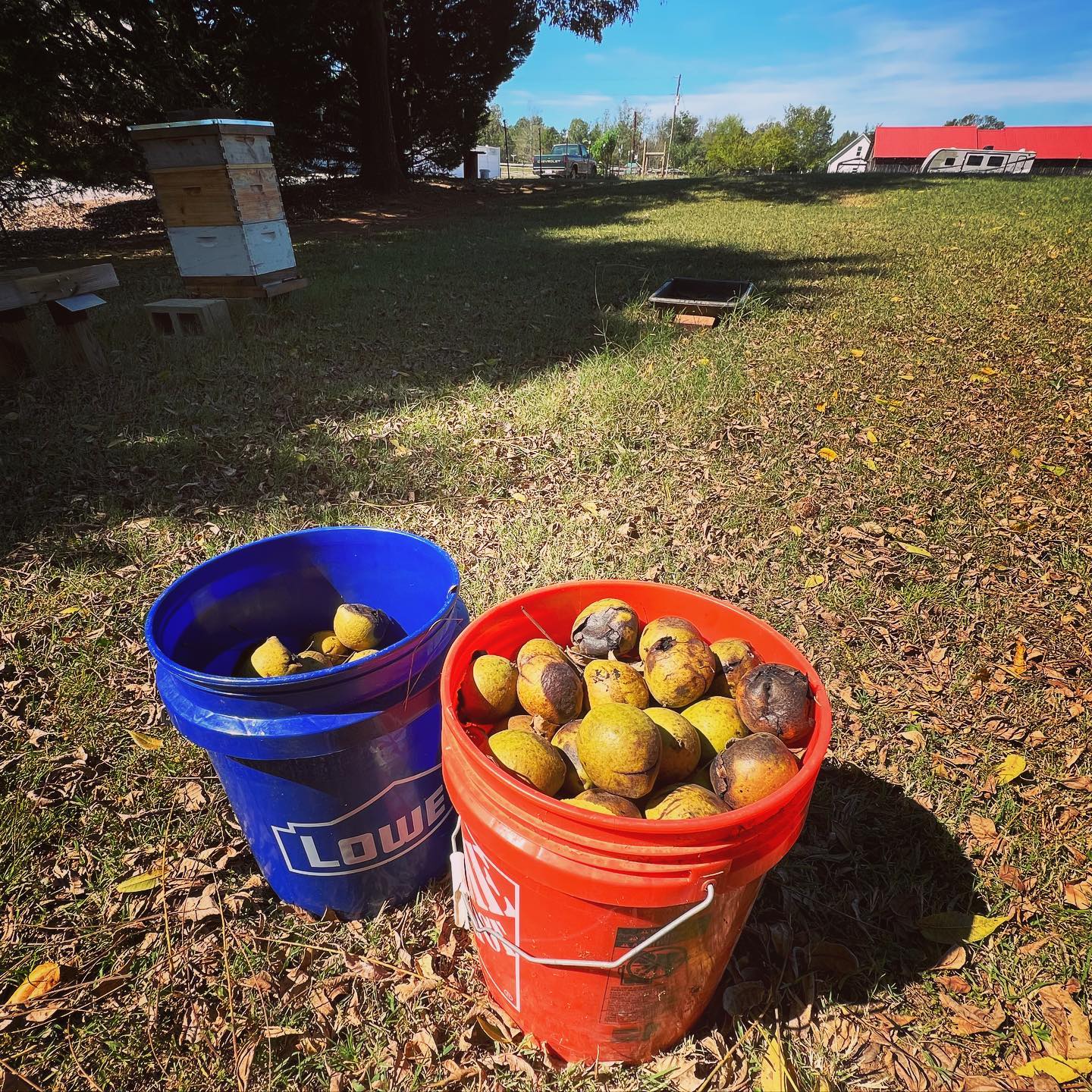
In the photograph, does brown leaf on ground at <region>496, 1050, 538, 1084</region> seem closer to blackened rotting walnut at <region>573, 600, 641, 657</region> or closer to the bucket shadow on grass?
the bucket shadow on grass

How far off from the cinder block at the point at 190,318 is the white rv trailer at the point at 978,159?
6116cm

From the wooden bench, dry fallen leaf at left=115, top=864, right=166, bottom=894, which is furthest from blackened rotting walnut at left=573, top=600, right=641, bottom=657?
the wooden bench

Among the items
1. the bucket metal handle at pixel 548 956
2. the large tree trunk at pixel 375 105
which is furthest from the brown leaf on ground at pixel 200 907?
the large tree trunk at pixel 375 105

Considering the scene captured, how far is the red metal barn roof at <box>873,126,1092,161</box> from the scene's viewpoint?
54.9 metres

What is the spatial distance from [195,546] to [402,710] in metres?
2.56

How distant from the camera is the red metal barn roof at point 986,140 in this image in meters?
54.9

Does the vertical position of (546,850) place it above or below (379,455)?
above

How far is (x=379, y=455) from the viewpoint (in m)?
4.61

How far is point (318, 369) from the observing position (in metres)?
6.03

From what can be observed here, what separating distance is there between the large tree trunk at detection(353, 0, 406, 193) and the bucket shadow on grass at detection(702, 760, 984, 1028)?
19.6 metres

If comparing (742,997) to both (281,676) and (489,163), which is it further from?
(489,163)

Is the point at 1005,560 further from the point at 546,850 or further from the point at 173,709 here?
the point at 173,709

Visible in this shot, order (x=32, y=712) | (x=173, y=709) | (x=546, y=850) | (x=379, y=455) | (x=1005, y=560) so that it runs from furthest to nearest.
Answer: (x=379, y=455) < (x=1005, y=560) < (x=32, y=712) < (x=173, y=709) < (x=546, y=850)

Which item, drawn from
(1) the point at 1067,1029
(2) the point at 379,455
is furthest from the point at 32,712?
(1) the point at 1067,1029
